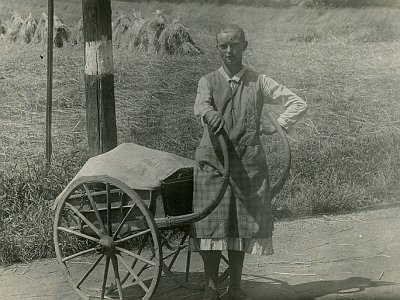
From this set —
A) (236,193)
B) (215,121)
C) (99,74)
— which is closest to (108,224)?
(236,193)

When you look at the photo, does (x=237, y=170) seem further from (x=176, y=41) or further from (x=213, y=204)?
(x=176, y=41)

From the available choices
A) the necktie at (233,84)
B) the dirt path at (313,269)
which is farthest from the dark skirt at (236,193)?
the dirt path at (313,269)

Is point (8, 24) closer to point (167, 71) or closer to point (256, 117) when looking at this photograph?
point (167, 71)

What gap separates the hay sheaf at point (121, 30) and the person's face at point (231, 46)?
12.6 ft

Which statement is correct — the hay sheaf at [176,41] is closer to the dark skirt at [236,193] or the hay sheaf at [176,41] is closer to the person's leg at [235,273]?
the dark skirt at [236,193]

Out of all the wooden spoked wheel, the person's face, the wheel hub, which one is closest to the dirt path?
the wooden spoked wheel

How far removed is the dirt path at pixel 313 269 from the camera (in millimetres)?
4273

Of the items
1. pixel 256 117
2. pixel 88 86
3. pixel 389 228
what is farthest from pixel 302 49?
pixel 256 117

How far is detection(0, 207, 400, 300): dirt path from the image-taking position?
4.27m

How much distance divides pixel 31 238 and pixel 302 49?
4253mm

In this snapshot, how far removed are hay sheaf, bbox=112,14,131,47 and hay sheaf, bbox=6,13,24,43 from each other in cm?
113

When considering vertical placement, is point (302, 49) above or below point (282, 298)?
above

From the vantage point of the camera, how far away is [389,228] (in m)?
5.74

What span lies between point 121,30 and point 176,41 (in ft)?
2.22
